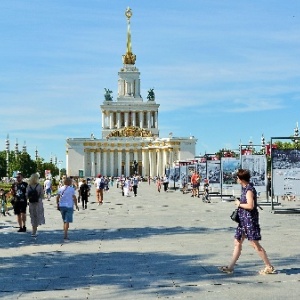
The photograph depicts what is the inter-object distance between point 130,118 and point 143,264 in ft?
533

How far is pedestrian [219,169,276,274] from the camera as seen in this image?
35.2 feet

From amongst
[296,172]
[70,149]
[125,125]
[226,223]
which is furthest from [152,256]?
[125,125]

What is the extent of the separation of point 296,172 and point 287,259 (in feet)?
44.7

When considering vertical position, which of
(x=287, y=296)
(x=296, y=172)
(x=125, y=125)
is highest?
(x=125, y=125)

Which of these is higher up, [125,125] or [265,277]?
[125,125]

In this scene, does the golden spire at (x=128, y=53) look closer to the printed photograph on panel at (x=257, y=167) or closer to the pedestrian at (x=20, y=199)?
the printed photograph on panel at (x=257, y=167)

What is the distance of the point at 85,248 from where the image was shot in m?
14.9

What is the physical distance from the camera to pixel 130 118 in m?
174

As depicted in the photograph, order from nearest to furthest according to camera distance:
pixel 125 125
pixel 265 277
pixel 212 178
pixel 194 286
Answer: pixel 194 286 → pixel 265 277 → pixel 212 178 → pixel 125 125

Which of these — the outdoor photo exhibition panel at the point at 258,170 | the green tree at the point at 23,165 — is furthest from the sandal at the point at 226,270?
the green tree at the point at 23,165

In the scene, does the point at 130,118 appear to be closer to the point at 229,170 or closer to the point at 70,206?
the point at 229,170

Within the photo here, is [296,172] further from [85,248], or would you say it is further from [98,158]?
[98,158]

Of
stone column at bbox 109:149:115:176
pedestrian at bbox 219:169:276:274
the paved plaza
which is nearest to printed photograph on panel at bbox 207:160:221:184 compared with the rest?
the paved plaza

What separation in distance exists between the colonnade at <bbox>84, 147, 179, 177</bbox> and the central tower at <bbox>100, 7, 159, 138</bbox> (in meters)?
11.1
